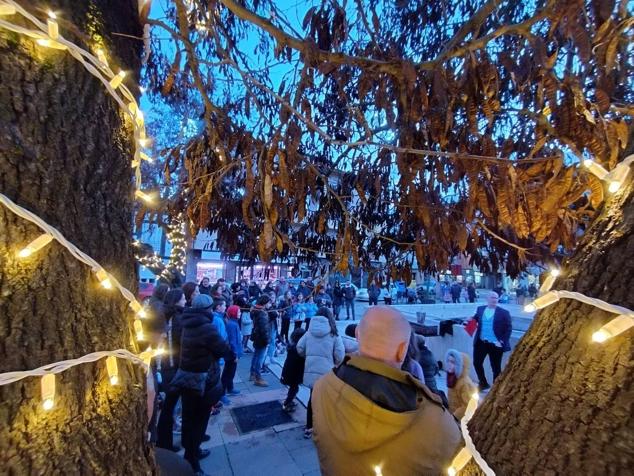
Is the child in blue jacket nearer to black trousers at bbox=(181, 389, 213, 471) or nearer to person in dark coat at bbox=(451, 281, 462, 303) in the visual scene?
black trousers at bbox=(181, 389, 213, 471)

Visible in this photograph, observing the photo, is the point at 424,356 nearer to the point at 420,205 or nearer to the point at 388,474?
the point at 420,205

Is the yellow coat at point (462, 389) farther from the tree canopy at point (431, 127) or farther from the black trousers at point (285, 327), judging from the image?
the black trousers at point (285, 327)

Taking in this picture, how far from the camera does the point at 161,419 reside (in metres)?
3.82

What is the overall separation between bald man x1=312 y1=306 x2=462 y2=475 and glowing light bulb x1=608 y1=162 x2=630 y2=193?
1.04m

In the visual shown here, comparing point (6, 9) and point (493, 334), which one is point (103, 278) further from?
point (493, 334)

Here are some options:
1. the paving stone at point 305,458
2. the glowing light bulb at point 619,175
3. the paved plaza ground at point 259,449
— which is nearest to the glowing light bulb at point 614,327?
the glowing light bulb at point 619,175

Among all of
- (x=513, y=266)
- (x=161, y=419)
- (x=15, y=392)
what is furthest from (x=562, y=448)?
(x=161, y=419)

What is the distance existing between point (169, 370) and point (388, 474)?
3.45 meters

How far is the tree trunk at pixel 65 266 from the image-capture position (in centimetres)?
70

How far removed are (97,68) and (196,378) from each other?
3.41m

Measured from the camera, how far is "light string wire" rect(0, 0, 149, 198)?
0.74 m

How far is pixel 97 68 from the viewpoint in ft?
3.08

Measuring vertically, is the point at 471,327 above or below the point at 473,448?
below

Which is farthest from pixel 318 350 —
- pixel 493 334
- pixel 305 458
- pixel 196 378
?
pixel 493 334
